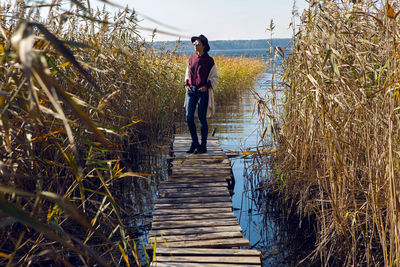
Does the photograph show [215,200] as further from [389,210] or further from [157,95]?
[157,95]

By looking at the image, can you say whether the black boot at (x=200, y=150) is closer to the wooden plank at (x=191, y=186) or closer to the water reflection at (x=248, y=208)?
the water reflection at (x=248, y=208)

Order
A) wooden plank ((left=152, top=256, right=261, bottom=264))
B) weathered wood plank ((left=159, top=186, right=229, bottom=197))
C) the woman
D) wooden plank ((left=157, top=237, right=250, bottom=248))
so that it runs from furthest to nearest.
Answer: the woman
weathered wood plank ((left=159, top=186, right=229, bottom=197))
wooden plank ((left=157, top=237, right=250, bottom=248))
wooden plank ((left=152, top=256, right=261, bottom=264))

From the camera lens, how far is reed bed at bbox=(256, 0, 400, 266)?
2.65 meters

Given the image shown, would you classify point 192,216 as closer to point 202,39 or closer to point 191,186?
point 191,186

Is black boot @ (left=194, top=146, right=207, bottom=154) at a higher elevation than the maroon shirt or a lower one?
lower

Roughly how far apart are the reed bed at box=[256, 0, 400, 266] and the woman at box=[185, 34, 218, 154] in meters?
1.18

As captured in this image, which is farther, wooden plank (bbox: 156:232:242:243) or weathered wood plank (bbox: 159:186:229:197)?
weathered wood plank (bbox: 159:186:229:197)

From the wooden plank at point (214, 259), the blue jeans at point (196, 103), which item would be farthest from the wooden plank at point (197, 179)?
the wooden plank at point (214, 259)

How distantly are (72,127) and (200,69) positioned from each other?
8.66 feet

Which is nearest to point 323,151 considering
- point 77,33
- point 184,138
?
point 77,33

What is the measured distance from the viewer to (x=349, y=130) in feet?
11.0

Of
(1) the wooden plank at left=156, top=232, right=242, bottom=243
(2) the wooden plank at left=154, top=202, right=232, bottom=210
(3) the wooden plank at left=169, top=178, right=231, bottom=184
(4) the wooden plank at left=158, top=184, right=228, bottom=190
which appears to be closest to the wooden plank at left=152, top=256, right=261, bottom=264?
(1) the wooden plank at left=156, top=232, right=242, bottom=243

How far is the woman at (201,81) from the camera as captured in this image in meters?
5.41

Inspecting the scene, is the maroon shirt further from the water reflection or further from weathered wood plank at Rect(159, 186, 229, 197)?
weathered wood plank at Rect(159, 186, 229, 197)
